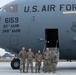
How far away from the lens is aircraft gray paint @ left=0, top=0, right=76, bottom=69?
959 inches

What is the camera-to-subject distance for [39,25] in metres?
24.6

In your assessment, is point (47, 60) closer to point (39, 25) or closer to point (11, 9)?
point (39, 25)

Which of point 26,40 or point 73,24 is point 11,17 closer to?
point 26,40

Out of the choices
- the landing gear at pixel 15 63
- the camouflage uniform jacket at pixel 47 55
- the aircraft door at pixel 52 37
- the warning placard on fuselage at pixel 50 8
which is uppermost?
the warning placard on fuselage at pixel 50 8

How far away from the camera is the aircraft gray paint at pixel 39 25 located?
24359 mm

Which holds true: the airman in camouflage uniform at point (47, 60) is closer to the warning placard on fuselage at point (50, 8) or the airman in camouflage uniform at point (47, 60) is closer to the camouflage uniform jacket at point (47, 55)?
the camouflage uniform jacket at point (47, 55)

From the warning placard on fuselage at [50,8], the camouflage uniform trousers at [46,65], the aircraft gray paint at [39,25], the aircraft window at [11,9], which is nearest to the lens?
the camouflage uniform trousers at [46,65]

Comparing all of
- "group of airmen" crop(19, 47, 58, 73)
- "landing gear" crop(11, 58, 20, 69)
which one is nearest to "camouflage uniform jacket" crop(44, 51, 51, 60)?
"group of airmen" crop(19, 47, 58, 73)

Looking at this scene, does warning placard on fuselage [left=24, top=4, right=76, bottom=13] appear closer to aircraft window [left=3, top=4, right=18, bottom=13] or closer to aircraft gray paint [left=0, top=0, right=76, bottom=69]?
aircraft gray paint [left=0, top=0, right=76, bottom=69]

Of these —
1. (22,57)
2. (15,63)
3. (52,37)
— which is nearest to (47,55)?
(22,57)

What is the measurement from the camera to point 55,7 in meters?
24.8

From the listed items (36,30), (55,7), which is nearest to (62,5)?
(55,7)

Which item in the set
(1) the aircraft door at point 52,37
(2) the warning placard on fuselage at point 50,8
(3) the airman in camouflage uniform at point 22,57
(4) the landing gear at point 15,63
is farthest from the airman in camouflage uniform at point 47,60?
(2) the warning placard on fuselage at point 50,8

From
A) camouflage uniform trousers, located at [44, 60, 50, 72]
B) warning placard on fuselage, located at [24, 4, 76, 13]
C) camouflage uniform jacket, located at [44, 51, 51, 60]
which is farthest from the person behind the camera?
warning placard on fuselage, located at [24, 4, 76, 13]
